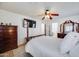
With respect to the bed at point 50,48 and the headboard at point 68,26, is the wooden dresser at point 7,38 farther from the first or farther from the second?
the headboard at point 68,26

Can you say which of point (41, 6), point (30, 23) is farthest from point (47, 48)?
point (30, 23)

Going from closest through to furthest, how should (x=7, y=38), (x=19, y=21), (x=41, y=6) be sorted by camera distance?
(x=41, y=6)
(x=7, y=38)
(x=19, y=21)

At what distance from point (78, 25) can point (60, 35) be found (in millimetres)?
958

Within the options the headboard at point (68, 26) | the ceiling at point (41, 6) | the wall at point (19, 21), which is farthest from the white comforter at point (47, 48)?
the wall at point (19, 21)

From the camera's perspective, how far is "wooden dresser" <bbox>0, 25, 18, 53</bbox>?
392 centimetres

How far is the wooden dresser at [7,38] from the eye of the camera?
3.92m

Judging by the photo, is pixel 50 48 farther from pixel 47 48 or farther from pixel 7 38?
pixel 7 38

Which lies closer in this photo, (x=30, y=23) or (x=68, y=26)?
(x=68, y=26)

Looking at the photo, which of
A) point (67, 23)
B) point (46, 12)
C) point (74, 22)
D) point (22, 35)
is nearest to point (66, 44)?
point (46, 12)

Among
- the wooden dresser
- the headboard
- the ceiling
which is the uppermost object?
the ceiling

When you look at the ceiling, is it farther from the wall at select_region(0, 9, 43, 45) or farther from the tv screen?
the tv screen

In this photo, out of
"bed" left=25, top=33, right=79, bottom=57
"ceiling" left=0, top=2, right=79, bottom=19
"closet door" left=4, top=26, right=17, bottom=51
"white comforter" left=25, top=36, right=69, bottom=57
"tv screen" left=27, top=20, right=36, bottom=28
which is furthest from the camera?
"tv screen" left=27, top=20, right=36, bottom=28

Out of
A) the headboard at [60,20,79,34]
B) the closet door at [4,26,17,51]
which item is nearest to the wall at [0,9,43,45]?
the closet door at [4,26,17,51]

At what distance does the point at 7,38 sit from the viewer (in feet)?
13.6
